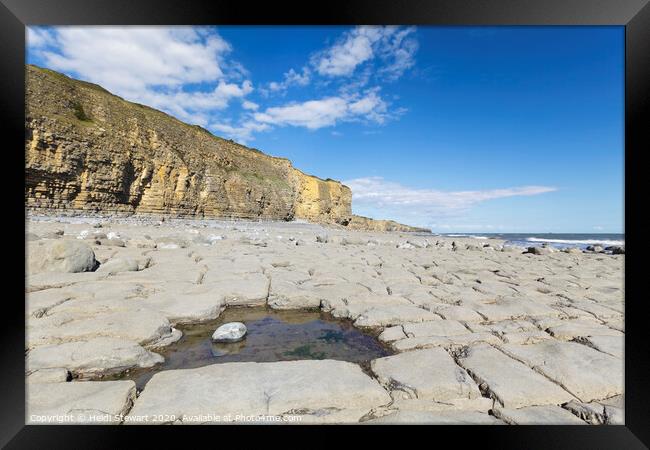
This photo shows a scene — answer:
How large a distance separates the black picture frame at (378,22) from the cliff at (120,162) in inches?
614

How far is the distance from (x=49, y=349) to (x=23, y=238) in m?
1.03

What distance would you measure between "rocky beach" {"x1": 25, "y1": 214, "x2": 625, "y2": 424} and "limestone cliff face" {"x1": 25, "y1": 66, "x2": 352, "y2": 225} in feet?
49.3

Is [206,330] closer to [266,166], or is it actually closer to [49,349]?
[49,349]

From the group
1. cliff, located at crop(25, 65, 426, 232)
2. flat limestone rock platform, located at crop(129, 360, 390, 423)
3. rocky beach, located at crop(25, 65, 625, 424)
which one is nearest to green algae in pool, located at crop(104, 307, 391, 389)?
rocky beach, located at crop(25, 65, 625, 424)

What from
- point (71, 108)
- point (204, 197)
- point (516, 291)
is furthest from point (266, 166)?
point (516, 291)

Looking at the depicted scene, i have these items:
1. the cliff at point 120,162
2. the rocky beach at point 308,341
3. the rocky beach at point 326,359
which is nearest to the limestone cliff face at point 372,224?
the cliff at point 120,162

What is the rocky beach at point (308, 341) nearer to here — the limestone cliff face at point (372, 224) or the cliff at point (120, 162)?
the cliff at point (120, 162)

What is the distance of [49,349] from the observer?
2137mm

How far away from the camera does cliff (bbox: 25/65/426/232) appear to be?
18109 millimetres

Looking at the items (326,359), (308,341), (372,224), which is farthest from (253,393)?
(372,224)

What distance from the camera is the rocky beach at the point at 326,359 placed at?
159 centimetres

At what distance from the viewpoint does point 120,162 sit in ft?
70.9

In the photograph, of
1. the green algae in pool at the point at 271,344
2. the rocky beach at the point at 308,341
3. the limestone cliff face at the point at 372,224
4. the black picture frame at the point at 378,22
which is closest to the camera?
the black picture frame at the point at 378,22

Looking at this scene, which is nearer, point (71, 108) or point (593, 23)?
point (593, 23)
